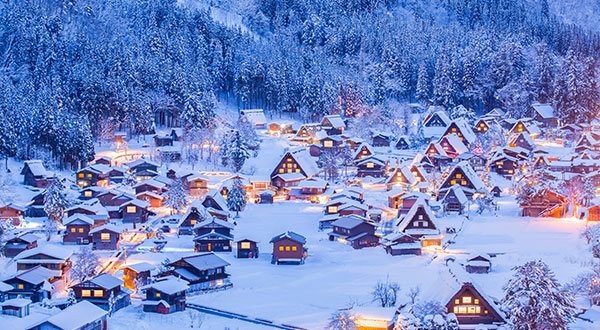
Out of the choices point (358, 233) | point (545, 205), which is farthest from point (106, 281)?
point (545, 205)

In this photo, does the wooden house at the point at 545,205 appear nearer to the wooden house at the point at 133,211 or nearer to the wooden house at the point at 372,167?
the wooden house at the point at 372,167

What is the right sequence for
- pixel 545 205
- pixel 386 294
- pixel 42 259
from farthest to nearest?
1. pixel 545 205
2. pixel 42 259
3. pixel 386 294

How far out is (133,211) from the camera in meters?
51.9


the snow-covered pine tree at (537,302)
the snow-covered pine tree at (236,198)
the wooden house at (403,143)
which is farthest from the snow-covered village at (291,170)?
the wooden house at (403,143)

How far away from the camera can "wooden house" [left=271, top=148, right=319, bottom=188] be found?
61.8 metres

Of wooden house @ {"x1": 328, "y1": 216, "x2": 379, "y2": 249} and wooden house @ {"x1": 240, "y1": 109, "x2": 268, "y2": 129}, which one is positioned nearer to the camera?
wooden house @ {"x1": 328, "y1": 216, "x2": 379, "y2": 249}

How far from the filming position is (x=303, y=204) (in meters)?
57.7

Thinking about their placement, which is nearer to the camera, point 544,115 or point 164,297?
point 164,297

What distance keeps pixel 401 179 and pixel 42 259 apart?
30701 mm

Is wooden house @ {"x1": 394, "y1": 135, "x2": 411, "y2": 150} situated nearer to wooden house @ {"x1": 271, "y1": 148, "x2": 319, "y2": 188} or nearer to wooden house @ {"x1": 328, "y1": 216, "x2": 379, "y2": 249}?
wooden house @ {"x1": 271, "y1": 148, "x2": 319, "y2": 188}

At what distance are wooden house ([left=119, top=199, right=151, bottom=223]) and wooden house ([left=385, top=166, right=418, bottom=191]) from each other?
68.2 ft

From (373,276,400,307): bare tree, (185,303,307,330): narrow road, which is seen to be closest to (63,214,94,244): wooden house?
(185,303,307,330): narrow road

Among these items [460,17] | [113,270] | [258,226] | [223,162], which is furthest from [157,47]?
[460,17]

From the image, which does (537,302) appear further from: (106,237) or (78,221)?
(78,221)
